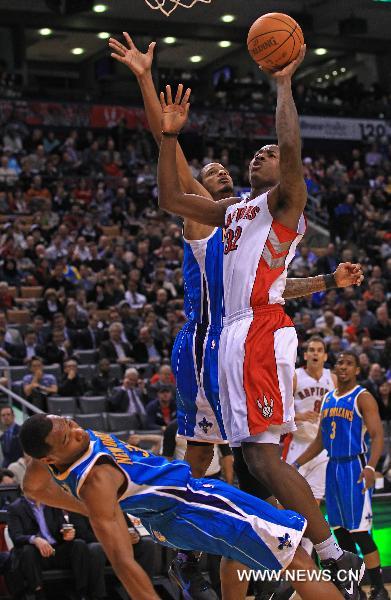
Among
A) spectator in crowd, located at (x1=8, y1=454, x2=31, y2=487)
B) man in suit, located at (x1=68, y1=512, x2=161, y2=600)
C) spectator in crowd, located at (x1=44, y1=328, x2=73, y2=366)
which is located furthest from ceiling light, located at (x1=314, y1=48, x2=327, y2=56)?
man in suit, located at (x1=68, y1=512, x2=161, y2=600)

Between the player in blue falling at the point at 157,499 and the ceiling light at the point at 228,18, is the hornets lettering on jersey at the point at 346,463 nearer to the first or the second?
the player in blue falling at the point at 157,499

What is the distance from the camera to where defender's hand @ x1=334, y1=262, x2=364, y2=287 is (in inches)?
244

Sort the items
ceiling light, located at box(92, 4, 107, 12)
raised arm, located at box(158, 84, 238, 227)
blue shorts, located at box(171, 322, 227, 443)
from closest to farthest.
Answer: raised arm, located at box(158, 84, 238, 227)
blue shorts, located at box(171, 322, 227, 443)
ceiling light, located at box(92, 4, 107, 12)

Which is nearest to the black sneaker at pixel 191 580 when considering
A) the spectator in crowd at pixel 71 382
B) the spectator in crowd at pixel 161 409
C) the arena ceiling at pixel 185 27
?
the spectator in crowd at pixel 161 409

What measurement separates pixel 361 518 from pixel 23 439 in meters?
5.14

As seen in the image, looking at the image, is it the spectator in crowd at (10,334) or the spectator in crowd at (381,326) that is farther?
the spectator in crowd at (381,326)

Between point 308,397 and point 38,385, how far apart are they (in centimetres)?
412

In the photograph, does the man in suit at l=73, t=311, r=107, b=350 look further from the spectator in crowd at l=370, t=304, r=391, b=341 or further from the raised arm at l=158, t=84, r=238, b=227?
the raised arm at l=158, t=84, r=238, b=227

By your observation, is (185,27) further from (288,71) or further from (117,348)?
(288,71)

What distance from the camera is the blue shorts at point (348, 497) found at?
955cm

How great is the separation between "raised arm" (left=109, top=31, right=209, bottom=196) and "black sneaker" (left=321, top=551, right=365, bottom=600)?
90.0 inches

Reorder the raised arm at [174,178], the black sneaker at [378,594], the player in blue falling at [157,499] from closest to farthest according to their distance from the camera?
1. the player in blue falling at [157,499]
2. the raised arm at [174,178]
3. the black sneaker at [378,594]

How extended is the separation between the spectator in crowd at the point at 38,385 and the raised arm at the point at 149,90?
7631 mm

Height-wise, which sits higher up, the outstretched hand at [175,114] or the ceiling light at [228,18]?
the ceiling light at [228,18]
